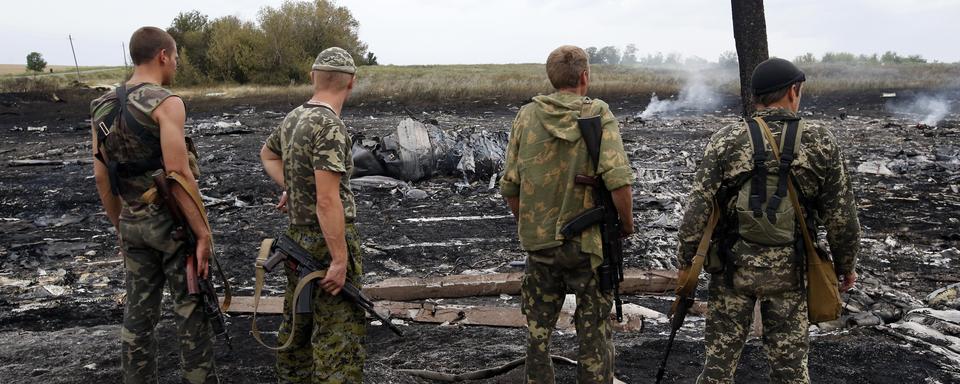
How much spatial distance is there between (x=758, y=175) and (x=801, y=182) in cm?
18

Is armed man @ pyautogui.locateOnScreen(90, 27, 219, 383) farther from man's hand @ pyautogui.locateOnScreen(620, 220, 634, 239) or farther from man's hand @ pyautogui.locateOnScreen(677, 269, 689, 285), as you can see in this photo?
man's hand @ pyautogui.locateOnScreen(677, 269, 689, 285)

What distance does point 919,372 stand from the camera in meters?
3.71

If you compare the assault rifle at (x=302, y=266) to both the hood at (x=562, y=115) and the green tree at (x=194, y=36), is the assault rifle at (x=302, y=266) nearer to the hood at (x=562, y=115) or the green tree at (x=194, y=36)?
the hood at (x=562, y=115)

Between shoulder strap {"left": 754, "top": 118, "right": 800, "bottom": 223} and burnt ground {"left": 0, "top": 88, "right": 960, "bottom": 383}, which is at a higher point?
shoulder strap {"left": 754, "top": 118, "right": 800, "bottom": 223}

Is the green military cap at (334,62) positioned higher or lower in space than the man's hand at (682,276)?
higher

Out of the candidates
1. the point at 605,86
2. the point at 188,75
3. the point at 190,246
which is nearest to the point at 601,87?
the point at 605,86

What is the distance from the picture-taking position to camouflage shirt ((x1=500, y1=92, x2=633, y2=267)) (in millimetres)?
2846

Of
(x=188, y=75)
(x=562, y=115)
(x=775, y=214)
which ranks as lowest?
(x=775, y=214)

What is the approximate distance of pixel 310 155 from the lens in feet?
9.25

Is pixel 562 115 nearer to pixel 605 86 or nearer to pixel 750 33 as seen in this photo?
pixel 750 33

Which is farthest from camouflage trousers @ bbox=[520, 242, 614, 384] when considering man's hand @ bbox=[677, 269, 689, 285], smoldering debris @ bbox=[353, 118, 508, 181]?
smoldering debris @ bbox=[353, 118, 508, 181]

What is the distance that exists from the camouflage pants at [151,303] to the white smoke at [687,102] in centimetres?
1675

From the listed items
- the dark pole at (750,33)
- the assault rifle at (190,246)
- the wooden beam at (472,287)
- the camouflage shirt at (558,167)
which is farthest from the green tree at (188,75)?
the camouflage shirt at (558,167)

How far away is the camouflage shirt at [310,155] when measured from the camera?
9.07 feet
